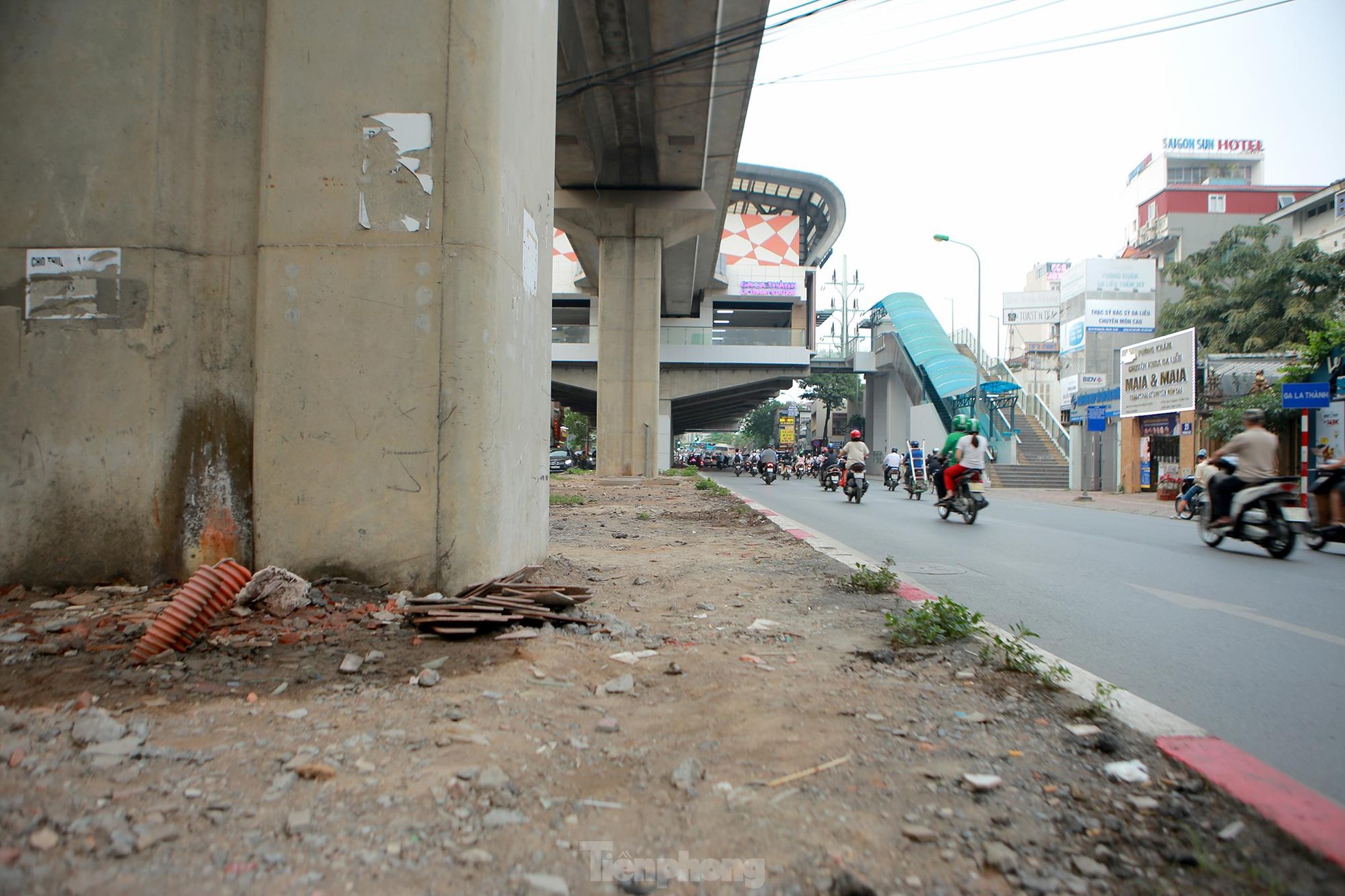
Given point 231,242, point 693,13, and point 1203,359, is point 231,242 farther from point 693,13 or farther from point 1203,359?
point 1203,359

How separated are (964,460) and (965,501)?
0.76 m

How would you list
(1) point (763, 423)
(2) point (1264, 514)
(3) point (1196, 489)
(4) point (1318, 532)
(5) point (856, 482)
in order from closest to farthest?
(2) point (1264, 514) → (4) point (1318, 532) → (3) point (1196, 489) → (5) point (856, 482) → (1) point (763, 423)

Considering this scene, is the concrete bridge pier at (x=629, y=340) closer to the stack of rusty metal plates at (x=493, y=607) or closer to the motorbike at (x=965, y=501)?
the motorbike at (x=965, y=501)

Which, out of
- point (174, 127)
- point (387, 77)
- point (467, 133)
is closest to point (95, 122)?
point (174, 127)

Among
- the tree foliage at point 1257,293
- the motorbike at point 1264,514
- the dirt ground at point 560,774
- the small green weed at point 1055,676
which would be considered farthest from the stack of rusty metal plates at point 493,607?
the tree foliage at point 1257,293

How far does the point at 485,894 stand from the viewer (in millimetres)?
1945

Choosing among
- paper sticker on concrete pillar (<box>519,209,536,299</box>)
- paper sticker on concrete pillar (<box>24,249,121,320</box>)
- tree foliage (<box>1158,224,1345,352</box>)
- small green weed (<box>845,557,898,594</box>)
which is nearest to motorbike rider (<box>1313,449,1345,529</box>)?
small green weed (<box>845,557,898,594</box>)

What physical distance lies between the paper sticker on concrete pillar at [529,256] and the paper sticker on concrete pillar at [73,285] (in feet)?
8.09

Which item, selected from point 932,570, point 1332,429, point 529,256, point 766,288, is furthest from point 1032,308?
point 529,256

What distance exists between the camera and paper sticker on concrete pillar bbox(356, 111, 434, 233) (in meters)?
4.90

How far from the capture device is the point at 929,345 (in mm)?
46312

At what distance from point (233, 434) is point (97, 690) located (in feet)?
6.79

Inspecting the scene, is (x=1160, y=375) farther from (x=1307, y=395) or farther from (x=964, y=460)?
(x=964, y=460)

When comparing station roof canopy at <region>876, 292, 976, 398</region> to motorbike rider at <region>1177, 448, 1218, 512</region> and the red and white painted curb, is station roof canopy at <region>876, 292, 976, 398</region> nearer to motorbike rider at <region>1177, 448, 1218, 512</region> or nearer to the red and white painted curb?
motorbike rider at <region>1177, 448, 1218, 512</region>
